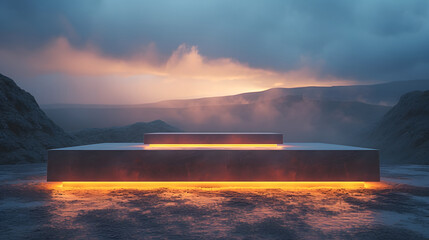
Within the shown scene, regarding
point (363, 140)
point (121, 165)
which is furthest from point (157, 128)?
point (121, 165)

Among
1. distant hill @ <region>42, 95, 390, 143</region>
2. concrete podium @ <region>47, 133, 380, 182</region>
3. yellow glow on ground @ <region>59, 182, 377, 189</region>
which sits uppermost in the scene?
distant hill @ <region>42, 95, 390, 143</region>

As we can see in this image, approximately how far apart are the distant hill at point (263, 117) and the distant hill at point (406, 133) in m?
23.9

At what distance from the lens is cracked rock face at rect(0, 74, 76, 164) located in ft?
37.7

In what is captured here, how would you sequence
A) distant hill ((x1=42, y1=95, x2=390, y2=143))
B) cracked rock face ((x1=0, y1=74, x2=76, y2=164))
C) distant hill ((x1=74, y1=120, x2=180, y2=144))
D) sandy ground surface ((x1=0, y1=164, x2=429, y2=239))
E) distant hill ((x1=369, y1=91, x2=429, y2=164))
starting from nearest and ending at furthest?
sandy ground surface ((x1=0, y1=164, x2=429, y2=239)) < cracked rock face ((x1=0, y1=74, x2=76, y2=164)) < distant hill ((x1=369, y1=91, x2=429, y2=164)) < distant hill ((x1=74, y1=120, x2=180, y2=144)) < distant hill ((x1=42, y1=95, x2=390, y2=143))

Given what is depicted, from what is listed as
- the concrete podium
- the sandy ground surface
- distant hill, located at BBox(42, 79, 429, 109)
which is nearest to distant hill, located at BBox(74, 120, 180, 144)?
the concrete podium

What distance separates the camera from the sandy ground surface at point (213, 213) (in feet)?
10.6

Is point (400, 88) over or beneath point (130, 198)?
over

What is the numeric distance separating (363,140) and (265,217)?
17307 millimetres

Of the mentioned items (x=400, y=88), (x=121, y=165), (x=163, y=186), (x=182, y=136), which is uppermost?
(x=400, y=88)

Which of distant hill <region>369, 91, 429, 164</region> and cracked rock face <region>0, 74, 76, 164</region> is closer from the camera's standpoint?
cracked rock face <region>0, 74, 76, 164</region>

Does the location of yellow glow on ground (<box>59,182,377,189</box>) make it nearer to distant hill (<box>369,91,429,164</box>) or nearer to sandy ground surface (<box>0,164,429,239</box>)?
sandy ground surface (<box>0,164,429,239</box>)

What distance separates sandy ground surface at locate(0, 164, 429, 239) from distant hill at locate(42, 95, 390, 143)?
121 feet

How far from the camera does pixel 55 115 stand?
194 ft

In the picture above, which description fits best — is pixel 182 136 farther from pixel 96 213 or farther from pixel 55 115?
pixel 55 115
